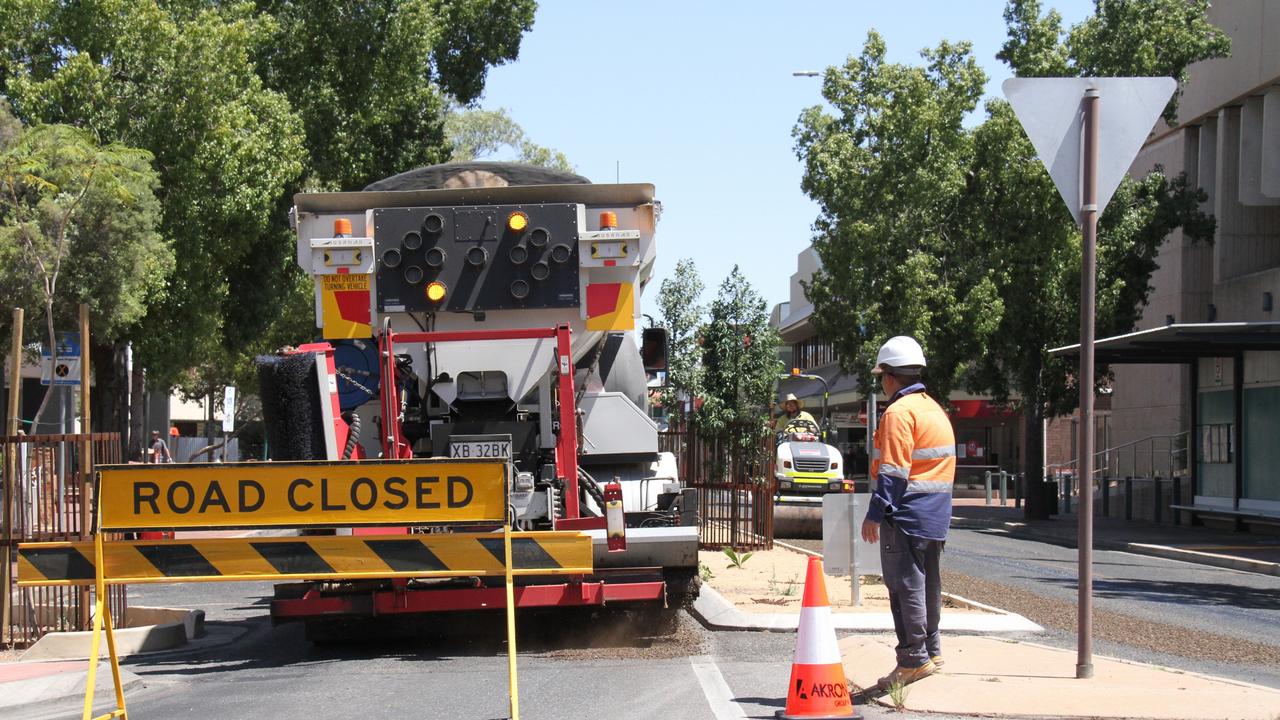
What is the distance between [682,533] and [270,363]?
3.06m

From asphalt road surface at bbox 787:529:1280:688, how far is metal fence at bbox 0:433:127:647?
730 centimetres

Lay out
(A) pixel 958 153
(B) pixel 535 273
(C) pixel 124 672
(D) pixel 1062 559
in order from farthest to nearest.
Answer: (A) pixel 958 153
(D) pixel 1062 559
(B) pixel 535 273
(C) pixel 124 672

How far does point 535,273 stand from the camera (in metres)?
10.6

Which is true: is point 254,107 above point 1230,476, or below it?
above

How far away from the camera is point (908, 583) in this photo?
7570 mm

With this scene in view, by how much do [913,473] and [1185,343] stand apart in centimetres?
1914

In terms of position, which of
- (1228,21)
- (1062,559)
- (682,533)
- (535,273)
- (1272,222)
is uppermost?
(1228,21)

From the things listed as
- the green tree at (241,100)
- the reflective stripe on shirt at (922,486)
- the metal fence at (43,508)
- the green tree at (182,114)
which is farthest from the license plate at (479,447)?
the green tree at (241,100)

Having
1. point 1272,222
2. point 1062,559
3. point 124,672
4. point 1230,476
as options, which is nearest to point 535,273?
point 124,672

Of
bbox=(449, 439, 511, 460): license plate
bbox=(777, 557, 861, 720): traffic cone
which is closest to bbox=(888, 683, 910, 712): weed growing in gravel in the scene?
bbox=(777, 557, 861, 720): traffic cone

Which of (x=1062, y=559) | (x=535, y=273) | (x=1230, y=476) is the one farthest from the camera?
(x=1230, y=476)

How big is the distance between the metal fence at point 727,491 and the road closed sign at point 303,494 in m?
9.55

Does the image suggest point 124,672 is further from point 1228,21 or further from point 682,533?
point 1228,21

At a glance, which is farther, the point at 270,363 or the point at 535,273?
the point at 535,273
